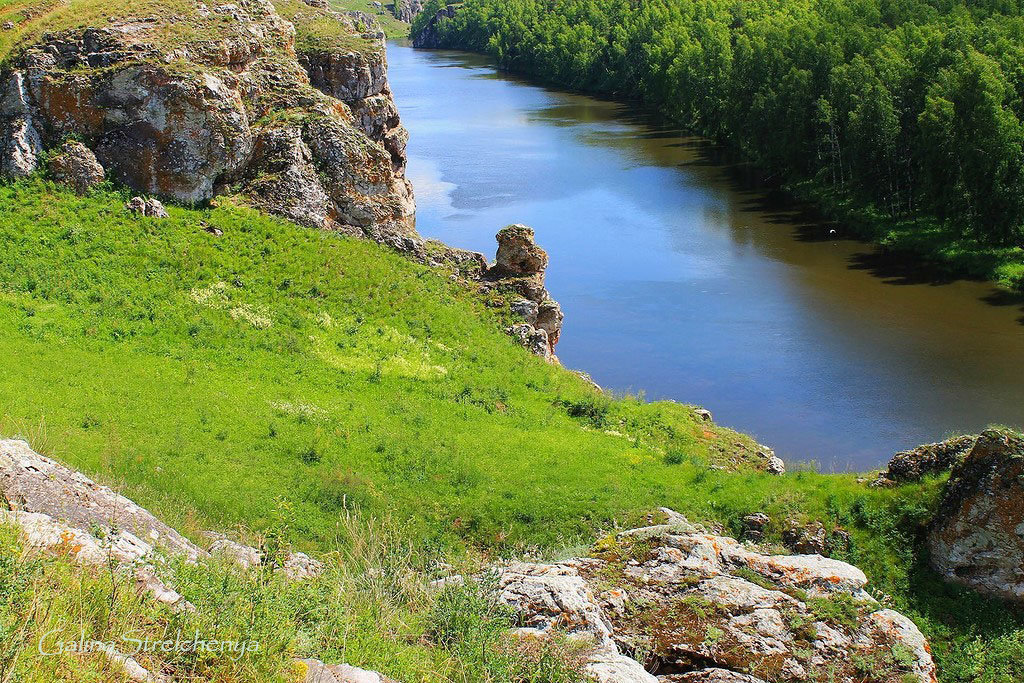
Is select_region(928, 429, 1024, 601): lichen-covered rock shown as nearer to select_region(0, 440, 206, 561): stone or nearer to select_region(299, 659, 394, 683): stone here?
select_region(299, 659, 394, 683): stone

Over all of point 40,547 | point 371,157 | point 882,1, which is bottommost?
point 40,547

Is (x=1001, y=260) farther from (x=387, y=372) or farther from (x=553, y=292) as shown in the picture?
(x=387, y=372)

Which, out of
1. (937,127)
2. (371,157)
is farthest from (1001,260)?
(371,157)

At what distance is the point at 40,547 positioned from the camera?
32.7 feet

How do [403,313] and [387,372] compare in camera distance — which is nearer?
[387,372]

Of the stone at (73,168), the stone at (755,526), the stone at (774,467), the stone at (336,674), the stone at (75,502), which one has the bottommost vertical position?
the stone at (774,467)

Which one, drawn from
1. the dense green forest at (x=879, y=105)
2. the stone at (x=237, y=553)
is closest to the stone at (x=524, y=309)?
the stone at (x=237, y=553)

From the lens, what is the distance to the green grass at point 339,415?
18344 mm

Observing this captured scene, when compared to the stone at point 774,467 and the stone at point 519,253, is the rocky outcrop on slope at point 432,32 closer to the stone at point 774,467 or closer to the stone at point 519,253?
the stone at point 519,253

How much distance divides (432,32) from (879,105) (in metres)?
143

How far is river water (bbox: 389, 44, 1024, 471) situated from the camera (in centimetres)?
3450

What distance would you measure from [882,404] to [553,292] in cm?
1771

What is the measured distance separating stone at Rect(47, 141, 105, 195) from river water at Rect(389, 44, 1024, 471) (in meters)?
19.2

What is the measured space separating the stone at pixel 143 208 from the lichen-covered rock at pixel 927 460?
23.5 metres
